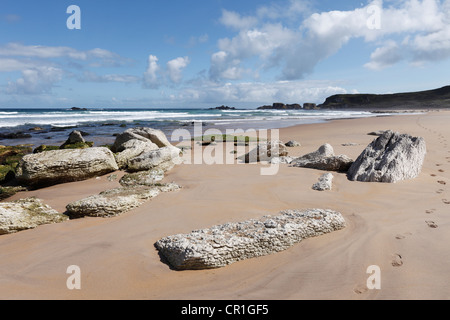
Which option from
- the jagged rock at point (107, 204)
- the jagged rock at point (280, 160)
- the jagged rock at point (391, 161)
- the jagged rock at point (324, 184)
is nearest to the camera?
the jagged rock at point (107, 204)

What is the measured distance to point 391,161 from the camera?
18.4 feet

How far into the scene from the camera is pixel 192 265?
2.69 m

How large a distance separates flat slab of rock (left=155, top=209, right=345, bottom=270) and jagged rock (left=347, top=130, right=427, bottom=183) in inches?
101

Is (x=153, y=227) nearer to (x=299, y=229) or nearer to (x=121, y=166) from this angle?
(x=299, y=229)

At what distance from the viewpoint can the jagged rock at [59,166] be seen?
237 inches

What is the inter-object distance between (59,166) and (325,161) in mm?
6481

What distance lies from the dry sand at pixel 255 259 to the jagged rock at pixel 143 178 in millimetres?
1162

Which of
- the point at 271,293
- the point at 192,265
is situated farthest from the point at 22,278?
the point at 271,293

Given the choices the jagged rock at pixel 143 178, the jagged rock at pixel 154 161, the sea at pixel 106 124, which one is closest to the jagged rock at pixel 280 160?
the jagged rock at pixel 154 161

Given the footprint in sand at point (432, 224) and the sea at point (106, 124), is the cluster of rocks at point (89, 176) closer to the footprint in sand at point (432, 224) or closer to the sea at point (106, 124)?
the footprint in sand at point (432, 224)

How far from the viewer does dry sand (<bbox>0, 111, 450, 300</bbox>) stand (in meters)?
2.43
